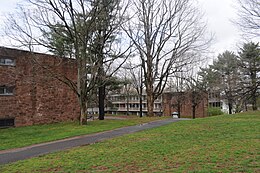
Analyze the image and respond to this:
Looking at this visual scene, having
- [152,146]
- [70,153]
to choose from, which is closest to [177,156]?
[152,146]

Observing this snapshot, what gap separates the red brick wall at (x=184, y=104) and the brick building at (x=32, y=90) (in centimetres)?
2170

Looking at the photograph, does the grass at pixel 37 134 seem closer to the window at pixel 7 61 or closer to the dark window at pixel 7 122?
the dark window at pixel 7 122

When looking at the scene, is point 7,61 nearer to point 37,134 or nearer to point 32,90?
point 32,90

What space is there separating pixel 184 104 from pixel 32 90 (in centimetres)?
2937

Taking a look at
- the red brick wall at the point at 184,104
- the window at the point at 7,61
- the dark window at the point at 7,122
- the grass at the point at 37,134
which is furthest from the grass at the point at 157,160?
the red brick wall at the point at 184,104

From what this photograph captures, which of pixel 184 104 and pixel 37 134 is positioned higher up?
pixel 184 104

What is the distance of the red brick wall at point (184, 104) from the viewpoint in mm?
→ 39500

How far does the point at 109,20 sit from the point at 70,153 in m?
14.2

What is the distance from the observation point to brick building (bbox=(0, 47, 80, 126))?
17.6m

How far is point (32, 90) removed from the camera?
19500 mm

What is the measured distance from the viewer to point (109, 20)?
20.0 metres

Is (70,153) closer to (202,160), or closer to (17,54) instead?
(202,160)

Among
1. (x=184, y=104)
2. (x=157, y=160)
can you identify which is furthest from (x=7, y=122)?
(x=184, y=104)

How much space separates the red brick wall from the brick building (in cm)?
2170
